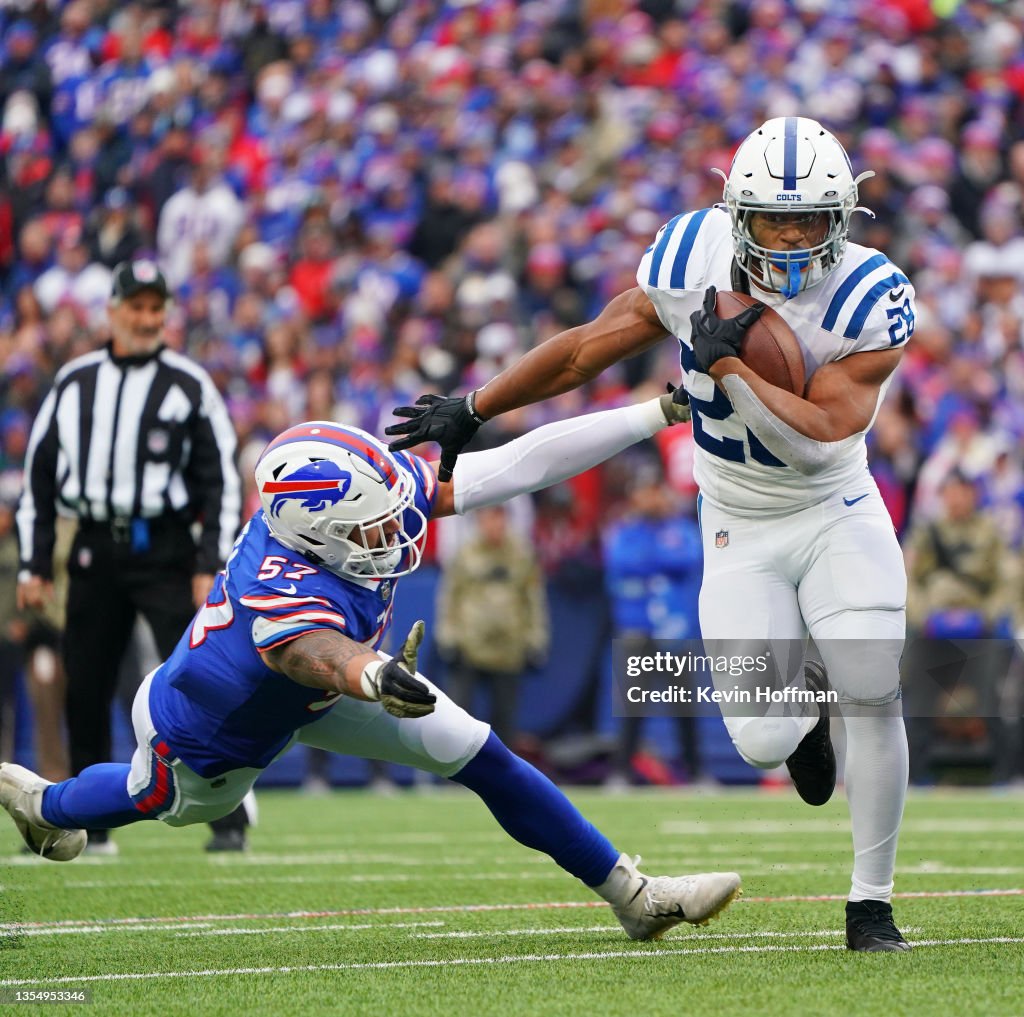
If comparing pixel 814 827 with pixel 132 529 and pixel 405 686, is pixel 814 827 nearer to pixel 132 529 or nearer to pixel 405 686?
pixel 132 529

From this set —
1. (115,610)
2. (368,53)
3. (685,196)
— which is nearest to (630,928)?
(115,610)

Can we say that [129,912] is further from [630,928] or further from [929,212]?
[929,212]

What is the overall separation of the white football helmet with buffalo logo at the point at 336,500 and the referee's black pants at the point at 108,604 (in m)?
2.21

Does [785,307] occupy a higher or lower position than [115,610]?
higher

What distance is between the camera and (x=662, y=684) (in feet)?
26.9

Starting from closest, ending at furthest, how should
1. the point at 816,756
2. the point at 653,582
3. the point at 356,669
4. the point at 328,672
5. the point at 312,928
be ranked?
the point at 356,669
the point at 328,672
the point at 816,756
the point at 312,928
the point at 653,582

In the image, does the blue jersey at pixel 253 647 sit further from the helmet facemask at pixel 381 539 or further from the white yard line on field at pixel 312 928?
the white yard line on field at pixel 312 928

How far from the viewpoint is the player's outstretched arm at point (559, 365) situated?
420 cm

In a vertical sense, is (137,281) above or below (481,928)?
above

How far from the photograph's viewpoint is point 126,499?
239 inches

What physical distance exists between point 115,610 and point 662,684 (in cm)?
286

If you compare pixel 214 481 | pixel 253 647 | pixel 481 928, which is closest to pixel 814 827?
pixel 214 481

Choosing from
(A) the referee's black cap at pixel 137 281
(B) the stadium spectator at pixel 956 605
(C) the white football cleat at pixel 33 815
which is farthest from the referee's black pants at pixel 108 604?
(B) the stadium spectator at pixel 956 605

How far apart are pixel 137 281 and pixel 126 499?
0.71 m
